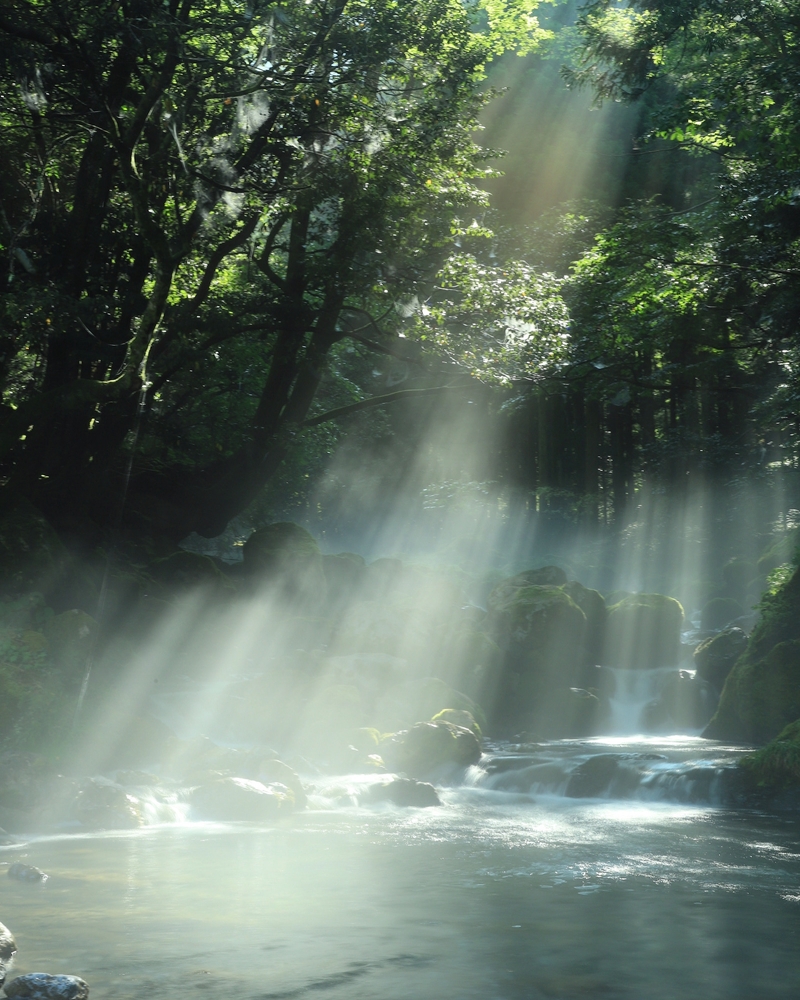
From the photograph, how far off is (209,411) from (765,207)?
13.0m

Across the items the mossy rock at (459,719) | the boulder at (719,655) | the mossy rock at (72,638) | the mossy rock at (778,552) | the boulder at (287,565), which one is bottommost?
the mossy rock at (459,719)

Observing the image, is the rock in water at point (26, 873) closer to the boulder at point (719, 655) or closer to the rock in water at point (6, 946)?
the rock in water at point (6, 946)

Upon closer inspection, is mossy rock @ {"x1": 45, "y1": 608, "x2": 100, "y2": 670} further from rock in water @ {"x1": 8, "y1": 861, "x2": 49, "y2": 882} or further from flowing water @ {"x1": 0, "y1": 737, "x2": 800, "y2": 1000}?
rock in water @ {"x1": 8, "y1": 861, "x2": 49, "y2": 882}

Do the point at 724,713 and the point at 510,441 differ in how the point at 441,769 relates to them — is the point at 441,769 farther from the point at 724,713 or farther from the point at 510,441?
the point at 510,441

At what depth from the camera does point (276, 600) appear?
22.9m

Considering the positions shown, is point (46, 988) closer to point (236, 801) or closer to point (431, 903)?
point (431, 903)

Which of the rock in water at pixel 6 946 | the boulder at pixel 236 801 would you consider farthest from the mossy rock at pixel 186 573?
the rock in water at pixel 6 946

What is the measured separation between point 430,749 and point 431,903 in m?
6.62

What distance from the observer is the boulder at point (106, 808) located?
11.1 m

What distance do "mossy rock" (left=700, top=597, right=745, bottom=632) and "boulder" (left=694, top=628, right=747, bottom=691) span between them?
5637 millimetres

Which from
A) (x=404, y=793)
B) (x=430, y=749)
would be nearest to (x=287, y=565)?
(x=430, y=749)

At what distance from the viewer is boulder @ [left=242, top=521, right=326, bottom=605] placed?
922 inches

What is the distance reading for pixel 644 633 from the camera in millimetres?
21906

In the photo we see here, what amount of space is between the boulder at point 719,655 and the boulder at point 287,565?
9.12m
